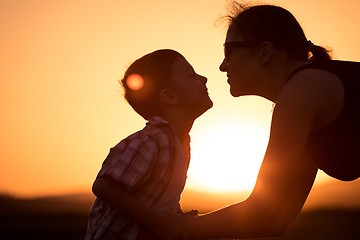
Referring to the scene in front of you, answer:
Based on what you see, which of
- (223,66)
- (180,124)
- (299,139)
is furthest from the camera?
(180,124)

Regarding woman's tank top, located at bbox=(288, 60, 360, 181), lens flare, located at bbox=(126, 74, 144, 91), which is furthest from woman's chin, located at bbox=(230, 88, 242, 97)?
lens flare, located at bbox=(126, 74, 144, 91)

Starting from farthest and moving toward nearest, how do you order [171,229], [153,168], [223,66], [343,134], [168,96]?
1. [168,96]
2. [153,168]
3. [223,66]
4. [171,229]
5. [343,134]

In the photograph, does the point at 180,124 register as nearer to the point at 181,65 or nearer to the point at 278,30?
the point at 181,65

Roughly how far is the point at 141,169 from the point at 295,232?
4158 centimetres

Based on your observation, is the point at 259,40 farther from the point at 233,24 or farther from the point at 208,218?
the point at 208,218

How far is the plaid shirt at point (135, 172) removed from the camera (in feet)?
10.9

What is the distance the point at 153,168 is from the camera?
3.46m

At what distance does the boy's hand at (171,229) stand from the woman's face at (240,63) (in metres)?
1.00

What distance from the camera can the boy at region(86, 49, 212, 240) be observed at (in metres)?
3.21

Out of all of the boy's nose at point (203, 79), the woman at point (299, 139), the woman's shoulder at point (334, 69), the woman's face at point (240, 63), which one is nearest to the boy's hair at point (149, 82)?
the boy's nose at point (203, 79)

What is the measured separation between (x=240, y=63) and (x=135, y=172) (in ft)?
3.67

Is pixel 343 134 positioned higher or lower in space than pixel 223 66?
lower

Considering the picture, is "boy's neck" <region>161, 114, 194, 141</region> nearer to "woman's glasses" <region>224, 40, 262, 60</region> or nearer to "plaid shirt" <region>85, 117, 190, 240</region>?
"plaid shirt" <region>85, 117, 190, 240</region>

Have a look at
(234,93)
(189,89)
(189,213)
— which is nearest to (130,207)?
(189,213)
